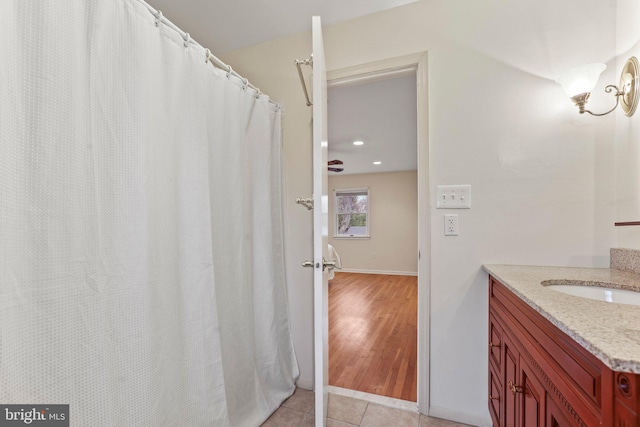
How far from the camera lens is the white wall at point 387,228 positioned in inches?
231

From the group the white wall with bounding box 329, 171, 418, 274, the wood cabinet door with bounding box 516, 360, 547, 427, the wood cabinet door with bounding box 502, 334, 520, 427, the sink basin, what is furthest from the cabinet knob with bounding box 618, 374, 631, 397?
the white wall with bounding box 329, 171, 418, 274

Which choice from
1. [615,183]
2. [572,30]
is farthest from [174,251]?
[572,30]

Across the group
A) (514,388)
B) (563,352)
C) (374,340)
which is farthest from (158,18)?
(374,340)

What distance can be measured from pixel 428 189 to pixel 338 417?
56.8 inches

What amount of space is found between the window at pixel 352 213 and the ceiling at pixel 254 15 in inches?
187

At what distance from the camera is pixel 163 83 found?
41.5 inches

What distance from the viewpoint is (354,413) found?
1541 mm

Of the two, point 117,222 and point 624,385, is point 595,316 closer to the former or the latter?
point 624,385

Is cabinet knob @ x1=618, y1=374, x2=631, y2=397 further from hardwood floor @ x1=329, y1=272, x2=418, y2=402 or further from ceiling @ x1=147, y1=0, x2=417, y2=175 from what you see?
ceiling @ x1=147, y1=0, x2=417, y2=175

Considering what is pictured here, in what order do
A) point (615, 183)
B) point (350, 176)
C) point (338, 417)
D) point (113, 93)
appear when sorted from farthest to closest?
point (350, 176) → point (338, 417) → point (615, 183) → point (113, 93)

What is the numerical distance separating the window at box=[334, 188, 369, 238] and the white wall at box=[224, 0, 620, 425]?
4767mm

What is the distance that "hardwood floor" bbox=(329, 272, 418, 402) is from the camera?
187 cm

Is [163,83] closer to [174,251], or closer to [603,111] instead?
[174,251]

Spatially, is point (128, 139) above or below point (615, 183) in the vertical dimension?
above
